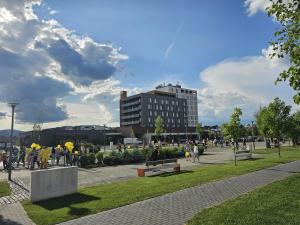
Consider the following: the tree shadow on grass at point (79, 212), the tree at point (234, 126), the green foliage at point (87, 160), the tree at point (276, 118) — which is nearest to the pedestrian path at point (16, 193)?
the tree shadow on grass at point (79, 212)

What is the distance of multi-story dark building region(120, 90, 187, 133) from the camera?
129 metres

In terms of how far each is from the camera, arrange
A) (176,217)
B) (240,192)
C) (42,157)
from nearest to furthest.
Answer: (176,217), (240,192), (42,157)

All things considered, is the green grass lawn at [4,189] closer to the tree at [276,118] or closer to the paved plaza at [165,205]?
the paved plaza at [165,205]

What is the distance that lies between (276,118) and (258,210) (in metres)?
24.8

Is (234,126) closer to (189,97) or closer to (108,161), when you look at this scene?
(108,161)

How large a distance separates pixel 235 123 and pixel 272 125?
27.6 feet

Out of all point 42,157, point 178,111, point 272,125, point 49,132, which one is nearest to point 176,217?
point 42,157

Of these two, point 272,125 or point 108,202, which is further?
point 272,125

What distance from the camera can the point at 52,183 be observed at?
1245cm

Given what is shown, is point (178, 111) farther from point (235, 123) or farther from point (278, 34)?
point (278, 34)

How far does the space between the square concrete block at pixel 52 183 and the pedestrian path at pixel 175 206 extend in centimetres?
358

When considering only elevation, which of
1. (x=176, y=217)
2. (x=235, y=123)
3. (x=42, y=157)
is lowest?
(x=176, y=217)

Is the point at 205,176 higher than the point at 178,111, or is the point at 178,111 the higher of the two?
the point at 178,111

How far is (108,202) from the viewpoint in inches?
422
